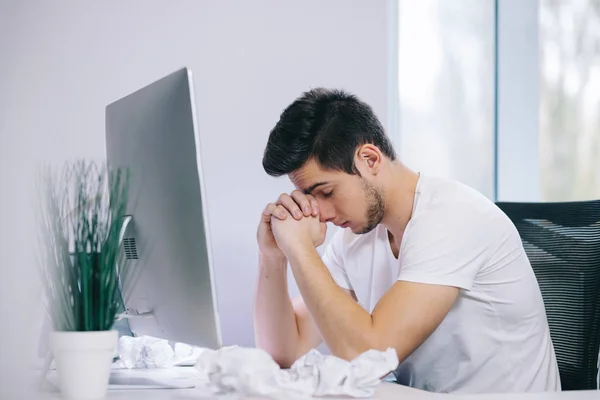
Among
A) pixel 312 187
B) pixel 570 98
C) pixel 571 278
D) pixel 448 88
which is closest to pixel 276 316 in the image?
pixel 312 187

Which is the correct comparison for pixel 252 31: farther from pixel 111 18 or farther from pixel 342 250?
pixel 342 250

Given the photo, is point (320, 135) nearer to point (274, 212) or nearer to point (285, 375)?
point (274, 212)

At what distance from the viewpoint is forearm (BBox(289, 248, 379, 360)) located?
4.61 feet

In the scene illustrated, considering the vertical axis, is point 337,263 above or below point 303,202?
below

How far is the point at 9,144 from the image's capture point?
2057 millimetres

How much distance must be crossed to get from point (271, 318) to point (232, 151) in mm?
674

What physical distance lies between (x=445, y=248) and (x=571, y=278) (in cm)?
33

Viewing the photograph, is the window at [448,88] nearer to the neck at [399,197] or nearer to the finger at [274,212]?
the neck at [399,197]

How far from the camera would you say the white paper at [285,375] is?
101 cm

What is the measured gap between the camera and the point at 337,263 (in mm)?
1928

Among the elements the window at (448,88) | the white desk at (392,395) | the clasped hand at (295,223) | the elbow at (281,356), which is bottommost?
the elbow at (281,356)

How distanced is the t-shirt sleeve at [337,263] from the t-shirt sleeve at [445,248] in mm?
362

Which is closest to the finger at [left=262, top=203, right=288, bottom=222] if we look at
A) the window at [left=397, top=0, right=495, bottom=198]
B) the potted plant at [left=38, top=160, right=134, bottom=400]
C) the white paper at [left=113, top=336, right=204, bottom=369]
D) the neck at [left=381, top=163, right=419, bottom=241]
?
the neck at [left=381, top=163, right=419, bottom=241]

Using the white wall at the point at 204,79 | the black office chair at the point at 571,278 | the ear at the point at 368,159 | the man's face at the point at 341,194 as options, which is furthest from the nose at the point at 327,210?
the white wall at the point at 204,79
